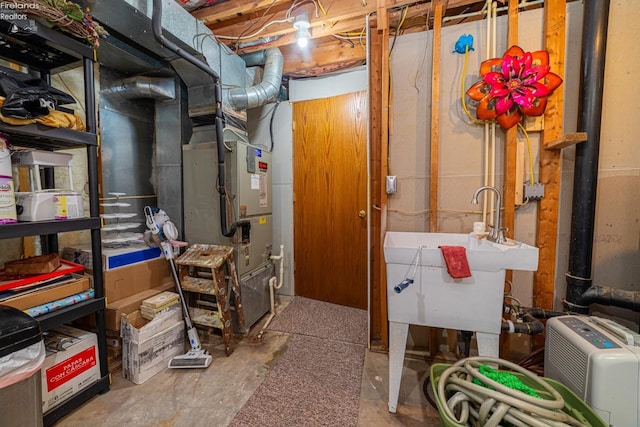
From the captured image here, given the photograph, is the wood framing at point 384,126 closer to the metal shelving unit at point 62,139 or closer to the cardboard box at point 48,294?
the metal shelving unit at point 62,139

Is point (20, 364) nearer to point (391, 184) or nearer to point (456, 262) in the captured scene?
point (456, 262)

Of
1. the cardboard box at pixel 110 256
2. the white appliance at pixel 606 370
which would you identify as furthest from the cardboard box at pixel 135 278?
the white appliance at pixel 606 370

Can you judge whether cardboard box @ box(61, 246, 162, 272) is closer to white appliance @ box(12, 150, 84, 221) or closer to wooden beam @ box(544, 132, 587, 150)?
white appliance @ box(12, 150, 84, 221)

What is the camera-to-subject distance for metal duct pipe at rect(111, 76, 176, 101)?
218 centimetres

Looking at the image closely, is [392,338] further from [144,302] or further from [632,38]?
[632,38]

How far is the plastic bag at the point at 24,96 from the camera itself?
1151 mm

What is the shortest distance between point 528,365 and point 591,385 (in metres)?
0.64

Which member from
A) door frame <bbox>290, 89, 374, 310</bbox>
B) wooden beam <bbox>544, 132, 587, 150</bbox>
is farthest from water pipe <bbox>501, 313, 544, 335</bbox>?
wooden beam <bbox>544, 132, 587, 150</bbox>

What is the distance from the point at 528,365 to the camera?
1651mm

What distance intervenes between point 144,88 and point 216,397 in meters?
2.41

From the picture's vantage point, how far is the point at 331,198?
2.88m

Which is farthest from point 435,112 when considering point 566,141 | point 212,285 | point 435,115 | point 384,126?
point 212,285

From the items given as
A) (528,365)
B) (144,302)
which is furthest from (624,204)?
(144,302)

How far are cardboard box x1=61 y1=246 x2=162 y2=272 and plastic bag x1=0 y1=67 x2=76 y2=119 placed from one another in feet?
2.98
